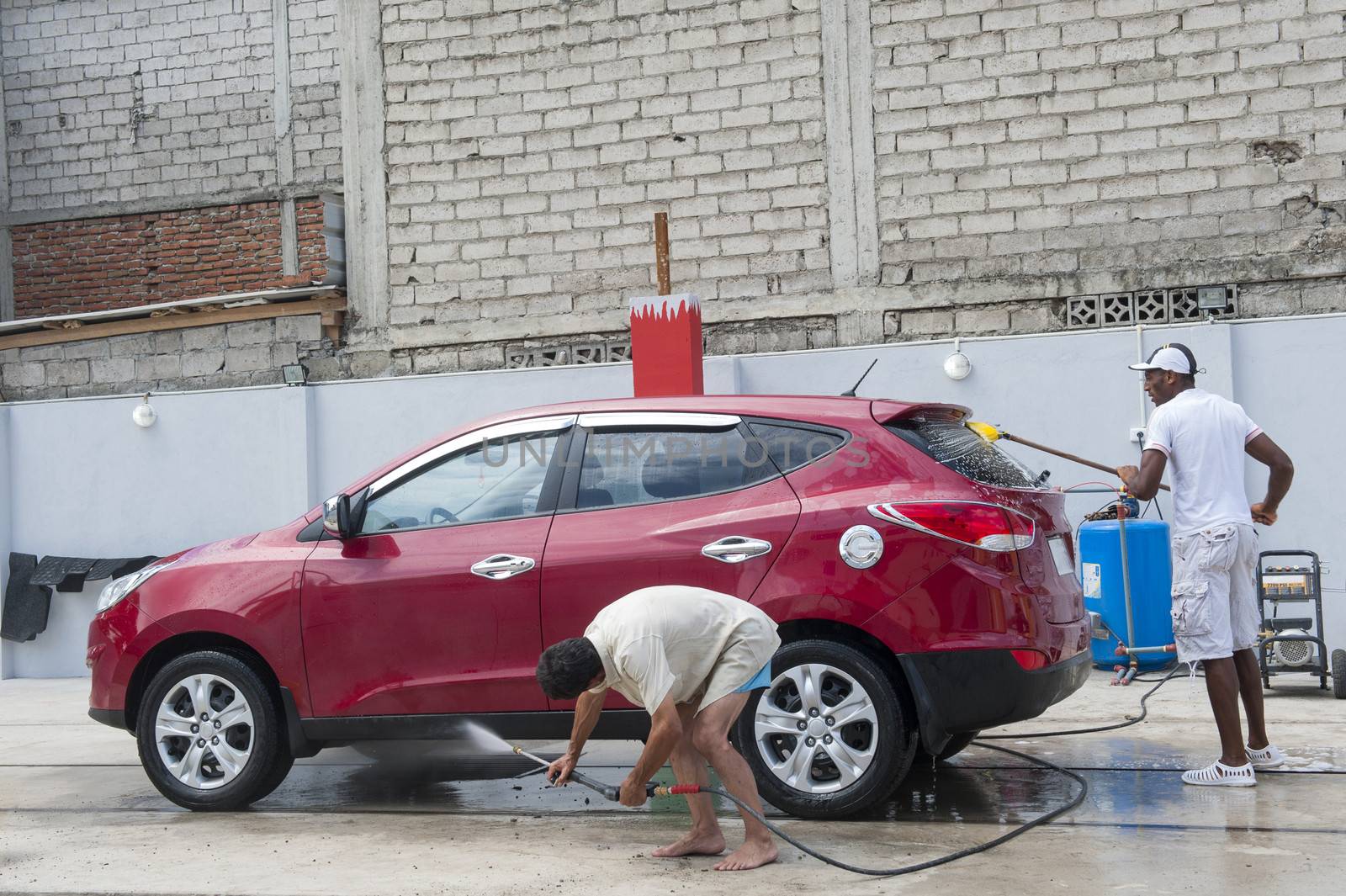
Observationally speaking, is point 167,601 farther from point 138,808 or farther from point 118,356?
point 118,356

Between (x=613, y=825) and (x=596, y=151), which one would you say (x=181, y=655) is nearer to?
(x=613, y=825)

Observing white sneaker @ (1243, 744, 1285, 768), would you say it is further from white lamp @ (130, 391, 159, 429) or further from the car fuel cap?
white lamp @ (130, 391, 159, 429)

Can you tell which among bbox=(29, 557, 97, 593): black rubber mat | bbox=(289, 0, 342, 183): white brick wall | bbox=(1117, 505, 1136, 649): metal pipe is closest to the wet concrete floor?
bbox=(1117, 505, 1136, 649): metal pipe

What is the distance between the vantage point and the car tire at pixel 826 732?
17.9 ft

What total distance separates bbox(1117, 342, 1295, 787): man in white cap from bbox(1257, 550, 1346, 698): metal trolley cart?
8.52ft

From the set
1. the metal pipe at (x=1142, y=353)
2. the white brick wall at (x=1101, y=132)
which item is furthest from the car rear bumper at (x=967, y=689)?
the white brick wall at (x=1101, y=132)

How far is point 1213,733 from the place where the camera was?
739 cm

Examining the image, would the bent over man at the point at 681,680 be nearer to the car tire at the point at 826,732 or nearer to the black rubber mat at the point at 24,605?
the car tire at the point at 826,732

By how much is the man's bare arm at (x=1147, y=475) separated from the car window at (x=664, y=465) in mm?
1574

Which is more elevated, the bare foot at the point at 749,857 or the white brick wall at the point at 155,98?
the white brick wall at the point at 155,98

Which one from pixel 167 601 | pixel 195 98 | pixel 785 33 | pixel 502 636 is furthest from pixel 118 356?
pixel 502 636

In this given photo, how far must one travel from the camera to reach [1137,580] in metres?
9.59

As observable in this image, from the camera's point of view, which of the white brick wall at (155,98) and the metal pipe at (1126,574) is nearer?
the metal pipe at (1126,574)

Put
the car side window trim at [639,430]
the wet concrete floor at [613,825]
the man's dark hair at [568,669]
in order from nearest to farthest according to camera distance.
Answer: the man's dark hair at [568,669]
the wet concrete floor at [613,825]
the car side window trim at [639,430]
